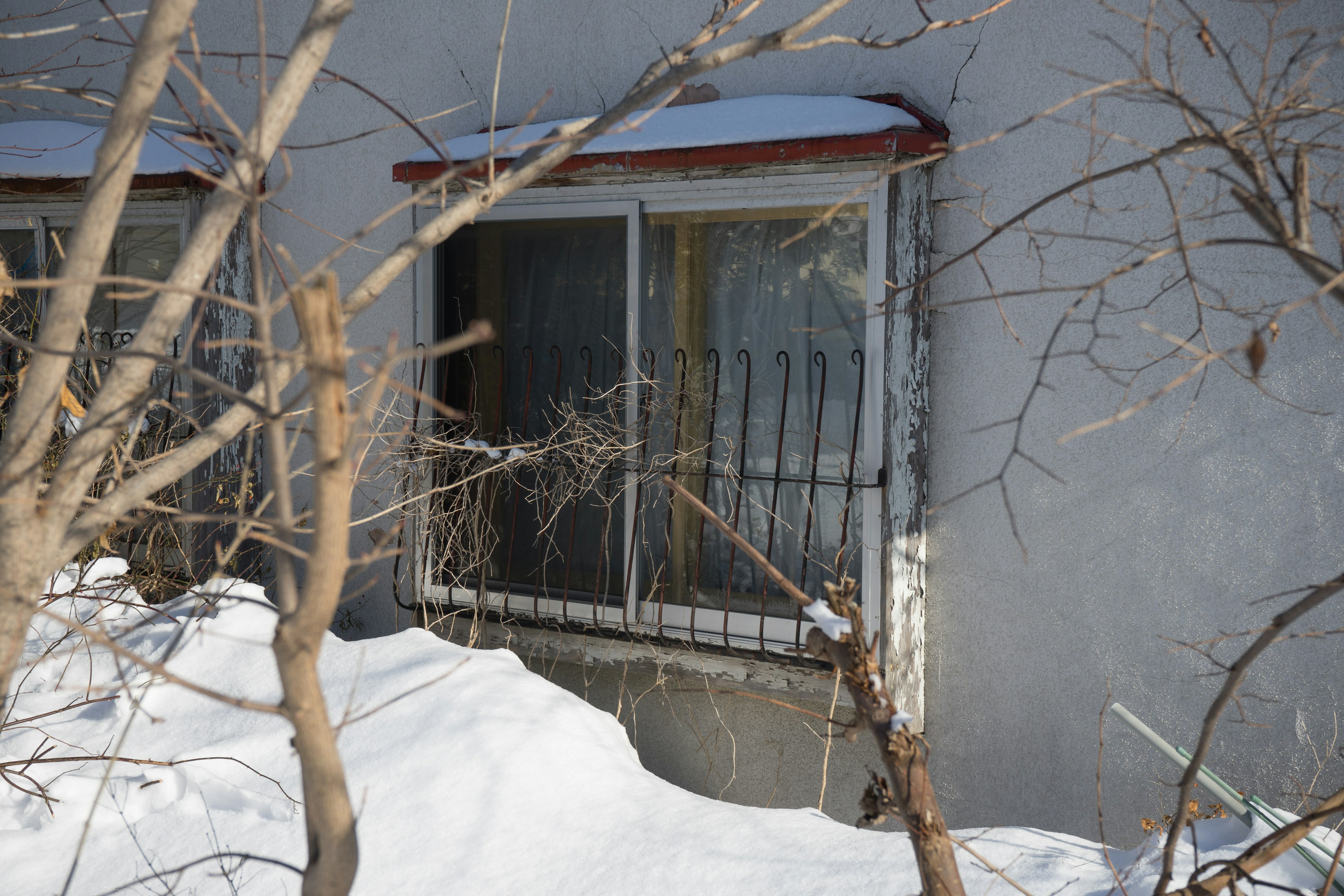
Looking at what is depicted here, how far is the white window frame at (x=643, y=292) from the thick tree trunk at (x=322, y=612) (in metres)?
2.16

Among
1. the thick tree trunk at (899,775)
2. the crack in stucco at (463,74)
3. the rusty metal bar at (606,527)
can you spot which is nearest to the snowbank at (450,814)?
the thick tree trunk at (899,775)

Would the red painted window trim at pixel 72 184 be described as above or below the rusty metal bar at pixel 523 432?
above

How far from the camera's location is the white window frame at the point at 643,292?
3188 mm

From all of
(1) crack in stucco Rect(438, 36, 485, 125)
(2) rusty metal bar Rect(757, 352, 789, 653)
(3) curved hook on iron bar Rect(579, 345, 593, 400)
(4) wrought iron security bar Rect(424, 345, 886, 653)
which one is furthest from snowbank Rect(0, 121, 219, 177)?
(2) rusty metal bar Rect(757, 352, 789, 653)

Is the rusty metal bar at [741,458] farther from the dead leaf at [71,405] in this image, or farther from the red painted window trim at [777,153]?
the dead leaf at [71,405]

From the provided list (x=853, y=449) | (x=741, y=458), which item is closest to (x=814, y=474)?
(x=853, y=449)

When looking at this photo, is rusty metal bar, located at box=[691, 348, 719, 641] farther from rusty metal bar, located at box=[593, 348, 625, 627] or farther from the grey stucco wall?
the grey stucco wall

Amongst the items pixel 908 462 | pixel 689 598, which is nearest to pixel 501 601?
pixel 689 598

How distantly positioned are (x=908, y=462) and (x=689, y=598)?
1.03 m

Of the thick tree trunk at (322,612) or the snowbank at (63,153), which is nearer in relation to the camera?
the thick tree trunk at (322,612)

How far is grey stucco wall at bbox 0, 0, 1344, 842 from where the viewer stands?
277 cm

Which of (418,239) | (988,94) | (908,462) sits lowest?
(908,462)

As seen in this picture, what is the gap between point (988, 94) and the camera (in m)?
3.10

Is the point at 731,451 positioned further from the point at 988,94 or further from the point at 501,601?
the point at 988,94
